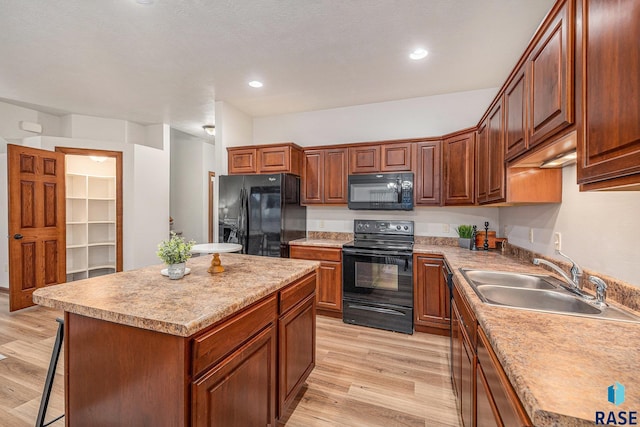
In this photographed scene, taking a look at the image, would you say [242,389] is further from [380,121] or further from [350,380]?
[380,121]

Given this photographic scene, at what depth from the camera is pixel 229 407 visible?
1.27 m

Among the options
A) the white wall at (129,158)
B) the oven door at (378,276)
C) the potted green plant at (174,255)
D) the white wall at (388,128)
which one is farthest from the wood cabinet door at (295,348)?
the white wall at (129,158)

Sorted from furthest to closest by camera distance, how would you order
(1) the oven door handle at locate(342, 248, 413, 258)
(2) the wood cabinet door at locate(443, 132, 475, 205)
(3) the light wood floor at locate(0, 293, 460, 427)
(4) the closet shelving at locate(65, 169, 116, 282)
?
(4) the closet shelving at locate(65, 169, 116, 282), (1) the oven door handle at locate(342, 248, 413, 258), (2) the wood cabinet door at locate(443, 132, 475, 205), (3) the light wood floor at locate(0, 293, 460, 427)

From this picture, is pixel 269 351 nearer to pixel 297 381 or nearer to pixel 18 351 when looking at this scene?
pixel 297 381

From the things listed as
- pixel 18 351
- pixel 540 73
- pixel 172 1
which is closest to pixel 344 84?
pixel 172 1

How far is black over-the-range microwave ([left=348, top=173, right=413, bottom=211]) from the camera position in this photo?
337 centimetres

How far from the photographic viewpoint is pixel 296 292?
1884mm

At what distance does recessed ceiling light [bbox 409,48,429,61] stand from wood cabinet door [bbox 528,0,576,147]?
51.5 inches

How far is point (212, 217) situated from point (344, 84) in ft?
13.7

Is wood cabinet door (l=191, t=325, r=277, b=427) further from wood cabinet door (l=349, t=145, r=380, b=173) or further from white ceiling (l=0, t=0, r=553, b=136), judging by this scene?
wood cabinet door (l=349, t=145, r=380, b=173)

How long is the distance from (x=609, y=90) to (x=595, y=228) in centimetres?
Result: 106

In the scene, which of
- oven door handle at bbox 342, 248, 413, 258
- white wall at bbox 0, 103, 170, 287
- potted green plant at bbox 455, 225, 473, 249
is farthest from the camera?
white wall at bbox 0, 103, 170, 287

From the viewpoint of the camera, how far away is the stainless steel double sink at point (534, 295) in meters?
1.27

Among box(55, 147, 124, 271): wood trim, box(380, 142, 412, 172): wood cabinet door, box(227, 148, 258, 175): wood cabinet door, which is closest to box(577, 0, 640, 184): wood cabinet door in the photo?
box(380, 142, 412, 172): wood cabinet door
